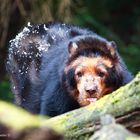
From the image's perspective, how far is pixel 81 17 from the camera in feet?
39.2

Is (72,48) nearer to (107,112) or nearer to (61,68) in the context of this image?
(61,68)

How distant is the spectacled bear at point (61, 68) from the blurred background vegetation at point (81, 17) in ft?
6.34

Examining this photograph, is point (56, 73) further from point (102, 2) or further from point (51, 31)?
point (102, 2)

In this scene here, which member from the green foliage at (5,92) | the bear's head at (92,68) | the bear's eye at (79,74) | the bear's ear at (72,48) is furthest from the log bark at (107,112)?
the green foliage at (5,92)

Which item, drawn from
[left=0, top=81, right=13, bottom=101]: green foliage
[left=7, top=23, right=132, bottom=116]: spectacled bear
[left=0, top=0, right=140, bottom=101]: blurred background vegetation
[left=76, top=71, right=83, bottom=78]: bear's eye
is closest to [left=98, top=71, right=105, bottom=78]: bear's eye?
[left=7, top=23, right=132, bottom=116]: spectacled bear

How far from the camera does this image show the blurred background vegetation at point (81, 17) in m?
9.88

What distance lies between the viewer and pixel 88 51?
6148 mm

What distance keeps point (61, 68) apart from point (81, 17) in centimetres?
559

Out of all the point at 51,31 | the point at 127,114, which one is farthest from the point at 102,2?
the point at 127,114

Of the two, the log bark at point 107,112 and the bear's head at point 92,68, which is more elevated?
the bear's head at point 92,68

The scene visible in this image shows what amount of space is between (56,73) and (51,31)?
1.06m

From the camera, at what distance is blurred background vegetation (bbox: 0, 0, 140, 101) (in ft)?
32.4

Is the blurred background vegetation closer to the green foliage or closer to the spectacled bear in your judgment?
the green foliage

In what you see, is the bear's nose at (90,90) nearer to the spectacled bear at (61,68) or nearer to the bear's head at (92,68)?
the spectacled bear at (61,68)
